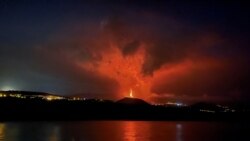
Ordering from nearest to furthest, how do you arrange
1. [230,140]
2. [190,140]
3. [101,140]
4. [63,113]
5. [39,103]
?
[101,140] → [190,140] → [230,140] → [63,113] → [39,103]

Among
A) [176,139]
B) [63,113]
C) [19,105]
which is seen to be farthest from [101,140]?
[19,105]

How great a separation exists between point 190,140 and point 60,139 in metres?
20.3

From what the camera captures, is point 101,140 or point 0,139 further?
point 101,140

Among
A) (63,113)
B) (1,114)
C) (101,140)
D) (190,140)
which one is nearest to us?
(101,140)

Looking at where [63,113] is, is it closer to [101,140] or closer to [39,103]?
[39,103]

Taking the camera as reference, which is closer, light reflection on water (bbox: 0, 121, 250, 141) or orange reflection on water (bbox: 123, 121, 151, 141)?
light reflection on water (bbox: 0, 121, 250, 141)

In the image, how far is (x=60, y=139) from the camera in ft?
178

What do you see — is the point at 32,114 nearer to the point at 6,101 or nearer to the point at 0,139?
the point at 6,101

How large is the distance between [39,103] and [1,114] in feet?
165

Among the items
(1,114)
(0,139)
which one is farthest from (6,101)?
(0,139)

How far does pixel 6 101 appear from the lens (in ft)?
613

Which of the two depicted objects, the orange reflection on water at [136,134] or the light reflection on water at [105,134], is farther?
the orange reflection on water at [136,134]

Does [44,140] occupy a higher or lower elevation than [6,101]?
lower

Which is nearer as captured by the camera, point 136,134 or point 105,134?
point 105,134
